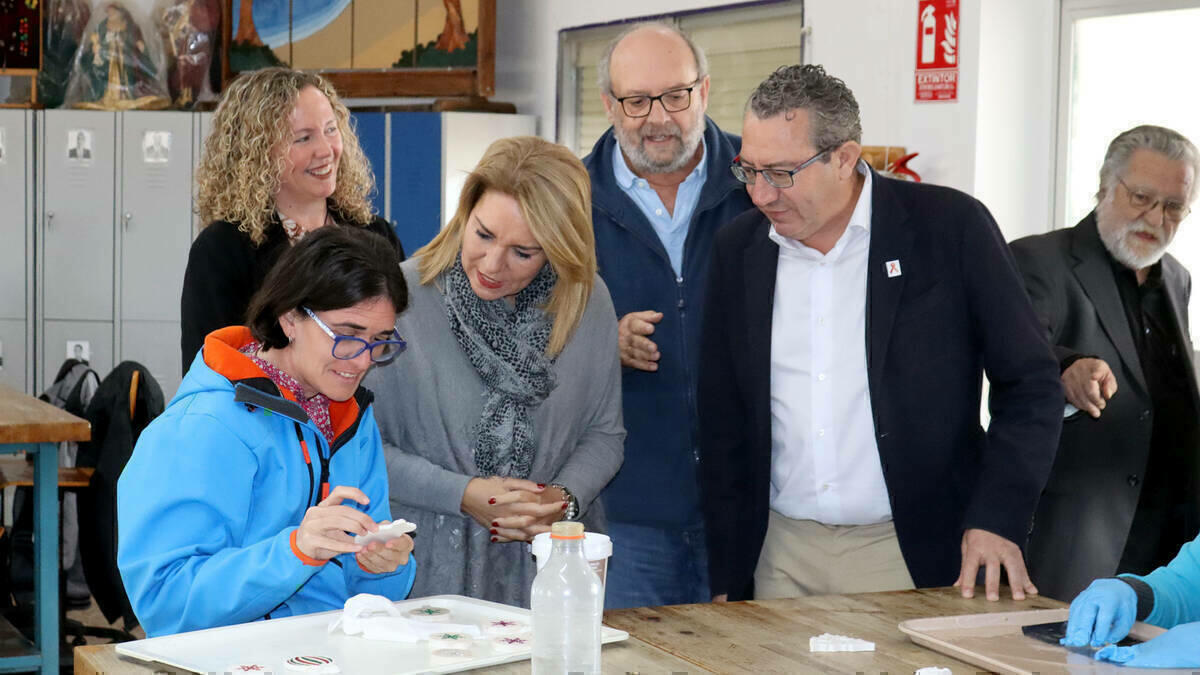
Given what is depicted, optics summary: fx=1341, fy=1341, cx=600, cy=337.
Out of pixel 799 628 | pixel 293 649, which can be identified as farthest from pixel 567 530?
pixel 799 628

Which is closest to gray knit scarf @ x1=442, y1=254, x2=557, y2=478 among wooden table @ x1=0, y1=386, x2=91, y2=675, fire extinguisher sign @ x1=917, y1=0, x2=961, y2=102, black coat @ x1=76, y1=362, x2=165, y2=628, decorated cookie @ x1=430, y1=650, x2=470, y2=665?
decorated cookie @ x1=430, y1=650, x2=470, y2=665

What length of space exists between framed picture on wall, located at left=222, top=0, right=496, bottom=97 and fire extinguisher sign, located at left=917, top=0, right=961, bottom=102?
2480 millimetres

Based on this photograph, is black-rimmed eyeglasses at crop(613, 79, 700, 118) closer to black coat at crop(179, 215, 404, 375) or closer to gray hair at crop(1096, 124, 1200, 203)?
black coat at crop(179, 215, 404, 375)

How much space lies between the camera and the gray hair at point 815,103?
2521 mm

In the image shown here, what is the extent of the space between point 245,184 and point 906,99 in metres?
2.74

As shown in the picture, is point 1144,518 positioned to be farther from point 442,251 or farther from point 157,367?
point 157,367

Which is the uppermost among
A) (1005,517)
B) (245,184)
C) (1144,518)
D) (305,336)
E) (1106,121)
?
(1106,121)

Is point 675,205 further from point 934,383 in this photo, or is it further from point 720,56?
point 720,56

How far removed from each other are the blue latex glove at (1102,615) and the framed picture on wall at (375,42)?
5.01 metres

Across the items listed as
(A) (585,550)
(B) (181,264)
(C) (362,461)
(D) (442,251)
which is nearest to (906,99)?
(D) (442,251)

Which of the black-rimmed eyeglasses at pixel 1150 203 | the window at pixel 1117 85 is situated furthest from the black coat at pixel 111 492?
the window at pixel 1117 85

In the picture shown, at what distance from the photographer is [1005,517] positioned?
2.35 meters

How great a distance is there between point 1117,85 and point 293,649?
3.73 meters

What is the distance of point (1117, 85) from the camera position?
455 cm
